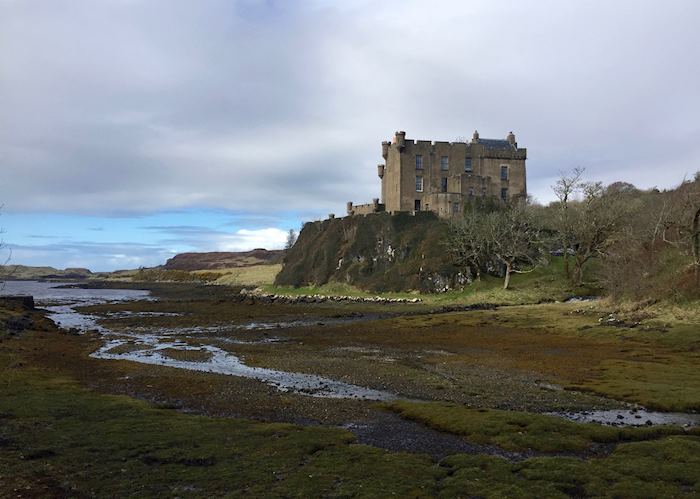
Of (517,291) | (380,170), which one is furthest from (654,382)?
(380,170)

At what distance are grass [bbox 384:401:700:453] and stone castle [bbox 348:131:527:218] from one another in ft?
262

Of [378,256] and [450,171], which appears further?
[450,171]

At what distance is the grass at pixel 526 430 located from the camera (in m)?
15.3

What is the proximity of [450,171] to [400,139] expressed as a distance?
35.2 feet

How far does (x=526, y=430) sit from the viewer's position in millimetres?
16453

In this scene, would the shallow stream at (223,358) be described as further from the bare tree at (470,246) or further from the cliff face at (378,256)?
the bare tree at (470,246)

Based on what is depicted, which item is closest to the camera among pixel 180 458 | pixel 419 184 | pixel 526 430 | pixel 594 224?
pixel 180 458

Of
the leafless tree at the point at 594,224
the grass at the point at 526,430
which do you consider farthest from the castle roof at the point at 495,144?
the grass at the point at 526,430

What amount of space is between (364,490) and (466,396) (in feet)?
36.7

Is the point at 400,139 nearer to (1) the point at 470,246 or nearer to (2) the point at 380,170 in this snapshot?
(2) the point at 380,170

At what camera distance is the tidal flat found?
12.3 meters

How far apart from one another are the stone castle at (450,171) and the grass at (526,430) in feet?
262

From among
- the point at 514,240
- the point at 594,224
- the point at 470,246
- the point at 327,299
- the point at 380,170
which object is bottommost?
the point at 327,299

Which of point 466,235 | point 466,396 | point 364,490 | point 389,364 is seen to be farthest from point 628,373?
point 466,235
